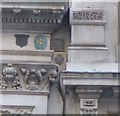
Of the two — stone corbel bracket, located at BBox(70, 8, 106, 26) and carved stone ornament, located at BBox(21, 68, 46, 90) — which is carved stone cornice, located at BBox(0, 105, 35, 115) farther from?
stone corbel bracket, located at BBox(70, 8, 106, 26)

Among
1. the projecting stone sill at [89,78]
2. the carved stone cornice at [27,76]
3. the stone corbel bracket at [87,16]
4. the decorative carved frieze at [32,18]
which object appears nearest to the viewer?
the projecting stone sill at [89,78]

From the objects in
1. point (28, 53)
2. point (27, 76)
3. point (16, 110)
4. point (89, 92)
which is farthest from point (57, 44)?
point (16, 110)

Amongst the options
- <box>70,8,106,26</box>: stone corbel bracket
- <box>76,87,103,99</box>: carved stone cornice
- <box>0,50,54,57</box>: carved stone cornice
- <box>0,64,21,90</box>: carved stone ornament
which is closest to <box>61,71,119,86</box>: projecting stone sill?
<box>76,87,103,99</box>: carved stone cornice

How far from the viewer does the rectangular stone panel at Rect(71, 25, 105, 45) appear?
32.6 feet

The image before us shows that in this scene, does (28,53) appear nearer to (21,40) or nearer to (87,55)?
(21,40)

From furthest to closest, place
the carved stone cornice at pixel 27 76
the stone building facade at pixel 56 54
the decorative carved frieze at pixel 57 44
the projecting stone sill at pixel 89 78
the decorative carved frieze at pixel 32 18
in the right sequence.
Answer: the decorative carved frieze at pixel 57 44 < the decorative carved frieze at pixel 32 18 < the carved stone cornice at pixel 27 76 < the stone building facade at pixel 56 54 < the projecting stone sill at pixel 89 78

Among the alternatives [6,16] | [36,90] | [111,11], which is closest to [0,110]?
[36,90]

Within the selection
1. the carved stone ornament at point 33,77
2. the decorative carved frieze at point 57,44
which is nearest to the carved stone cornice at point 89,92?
the carved stone ornament at point 33,77

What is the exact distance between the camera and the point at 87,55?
984 centimetres

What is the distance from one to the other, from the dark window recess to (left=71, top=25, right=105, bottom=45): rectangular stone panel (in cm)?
82

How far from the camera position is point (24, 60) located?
32.6 ft

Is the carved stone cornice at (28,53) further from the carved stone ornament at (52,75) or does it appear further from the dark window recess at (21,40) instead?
the carved stone ornament at (52,75)

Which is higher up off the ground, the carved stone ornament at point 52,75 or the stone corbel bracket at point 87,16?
the stone corbel bracket at point 87,16

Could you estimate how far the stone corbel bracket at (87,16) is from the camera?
10016 mm
